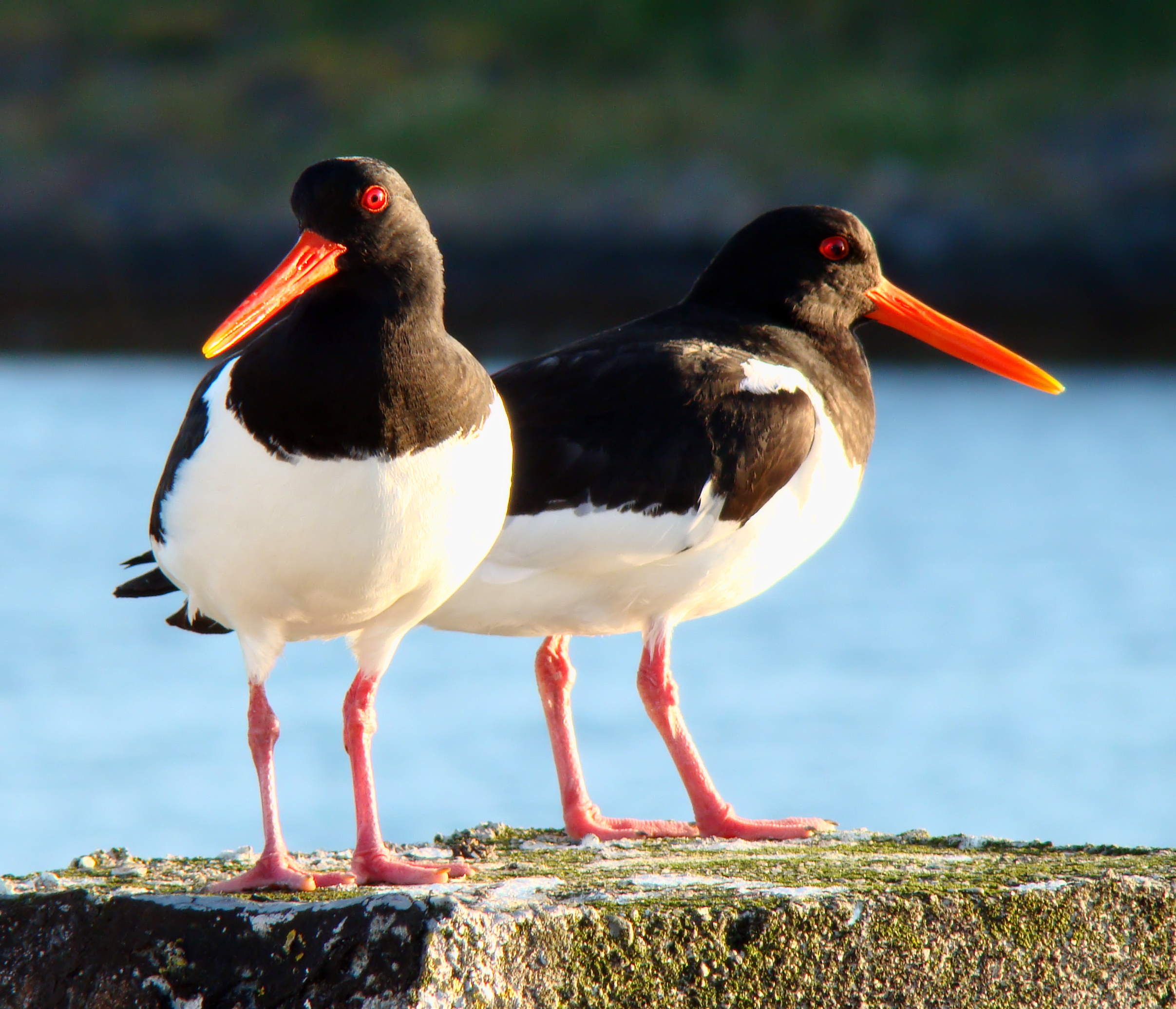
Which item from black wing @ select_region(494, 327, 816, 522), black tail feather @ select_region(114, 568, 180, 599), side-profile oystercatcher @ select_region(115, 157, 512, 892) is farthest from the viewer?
black wing @ select_region(494, 327, 816, 522)

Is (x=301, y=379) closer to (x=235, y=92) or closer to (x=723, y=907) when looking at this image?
(x=723, y=907)

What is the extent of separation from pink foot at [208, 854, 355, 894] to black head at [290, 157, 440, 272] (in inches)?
47.3

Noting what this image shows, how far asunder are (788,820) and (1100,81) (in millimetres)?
32962

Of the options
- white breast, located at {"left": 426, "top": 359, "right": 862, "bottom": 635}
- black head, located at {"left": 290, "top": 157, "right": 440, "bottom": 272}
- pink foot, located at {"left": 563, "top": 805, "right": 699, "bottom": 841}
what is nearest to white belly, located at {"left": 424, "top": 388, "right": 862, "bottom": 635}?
white breast, located at {"left": 426, "top": 359, "right": 862, "bottom": 635}

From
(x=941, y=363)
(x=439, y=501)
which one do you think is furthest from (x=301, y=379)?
(x=941, y=363)

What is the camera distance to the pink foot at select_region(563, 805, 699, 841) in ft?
15.3

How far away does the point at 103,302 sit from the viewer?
30.4m

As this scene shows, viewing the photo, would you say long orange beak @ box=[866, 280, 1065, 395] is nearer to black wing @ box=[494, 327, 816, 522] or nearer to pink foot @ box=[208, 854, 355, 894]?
black wing @ box=[494, 327, 816, 522]

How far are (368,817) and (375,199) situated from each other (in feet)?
4.25

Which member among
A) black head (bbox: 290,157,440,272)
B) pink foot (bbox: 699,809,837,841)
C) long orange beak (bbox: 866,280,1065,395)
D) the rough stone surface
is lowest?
the rough stone surface

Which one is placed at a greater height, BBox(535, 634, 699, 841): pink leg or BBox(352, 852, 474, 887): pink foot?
BBox(535, 634, 699, 841): pink leg

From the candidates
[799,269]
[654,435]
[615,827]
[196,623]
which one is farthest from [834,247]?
[196,623]

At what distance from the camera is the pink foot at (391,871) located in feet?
12.0

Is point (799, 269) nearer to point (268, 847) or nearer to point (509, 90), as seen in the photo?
point (268, 847)
